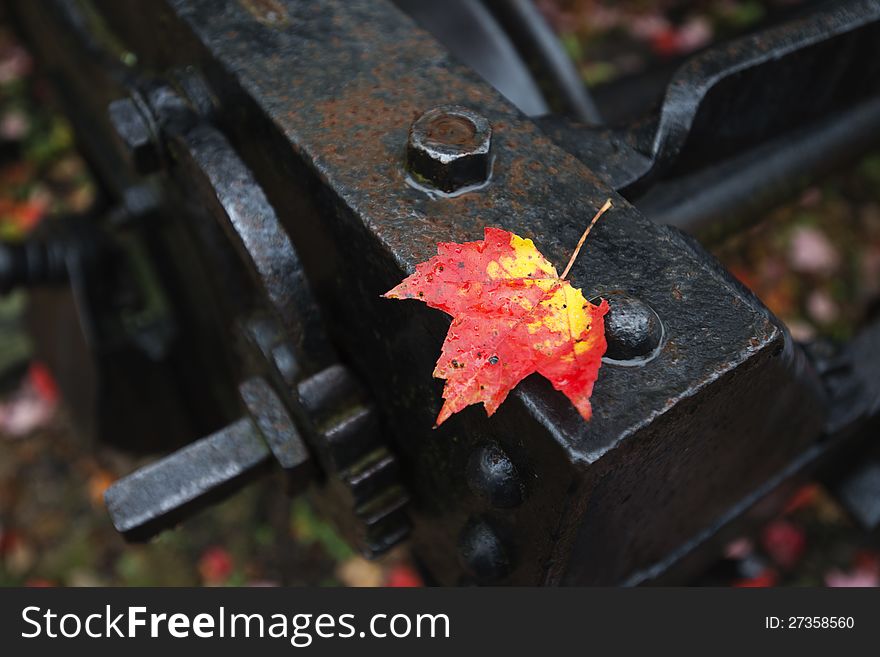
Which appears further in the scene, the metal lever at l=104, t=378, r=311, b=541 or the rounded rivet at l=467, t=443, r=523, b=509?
the metal lever at l=104, t=378, r=311, b=541

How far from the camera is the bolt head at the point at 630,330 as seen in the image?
852 mm

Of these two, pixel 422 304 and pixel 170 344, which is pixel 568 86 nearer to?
pixel 422 304

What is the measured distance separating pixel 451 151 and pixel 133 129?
59 cm

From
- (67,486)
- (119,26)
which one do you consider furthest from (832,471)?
(67,486)

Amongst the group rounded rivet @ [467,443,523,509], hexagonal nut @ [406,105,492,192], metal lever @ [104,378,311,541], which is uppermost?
hexagonal nut @ [406,105,492,192]

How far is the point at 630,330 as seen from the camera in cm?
85

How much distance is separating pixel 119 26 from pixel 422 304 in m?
1.18

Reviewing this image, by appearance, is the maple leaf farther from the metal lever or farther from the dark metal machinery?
the metal lever

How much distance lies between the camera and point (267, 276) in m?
1.11

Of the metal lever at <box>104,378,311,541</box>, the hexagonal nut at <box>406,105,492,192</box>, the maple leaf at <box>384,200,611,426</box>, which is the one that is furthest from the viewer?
the metal lever at <box>104,378,311,541</box>

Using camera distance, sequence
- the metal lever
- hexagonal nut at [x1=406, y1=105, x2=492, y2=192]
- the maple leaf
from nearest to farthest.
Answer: the maple leaf < hexagonal nut at [x1=406, y1=105, x2=492, y2=192] < the metal lever

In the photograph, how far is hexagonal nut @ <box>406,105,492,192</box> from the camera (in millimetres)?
999

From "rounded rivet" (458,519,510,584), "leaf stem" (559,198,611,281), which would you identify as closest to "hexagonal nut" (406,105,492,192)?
"leaf stem" (559,198,611,281)

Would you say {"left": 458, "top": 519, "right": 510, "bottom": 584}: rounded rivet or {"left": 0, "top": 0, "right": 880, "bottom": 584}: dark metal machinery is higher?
{"left": 0, "top": 0, "right": 880, "bottom": 584}: dark metal machinery
